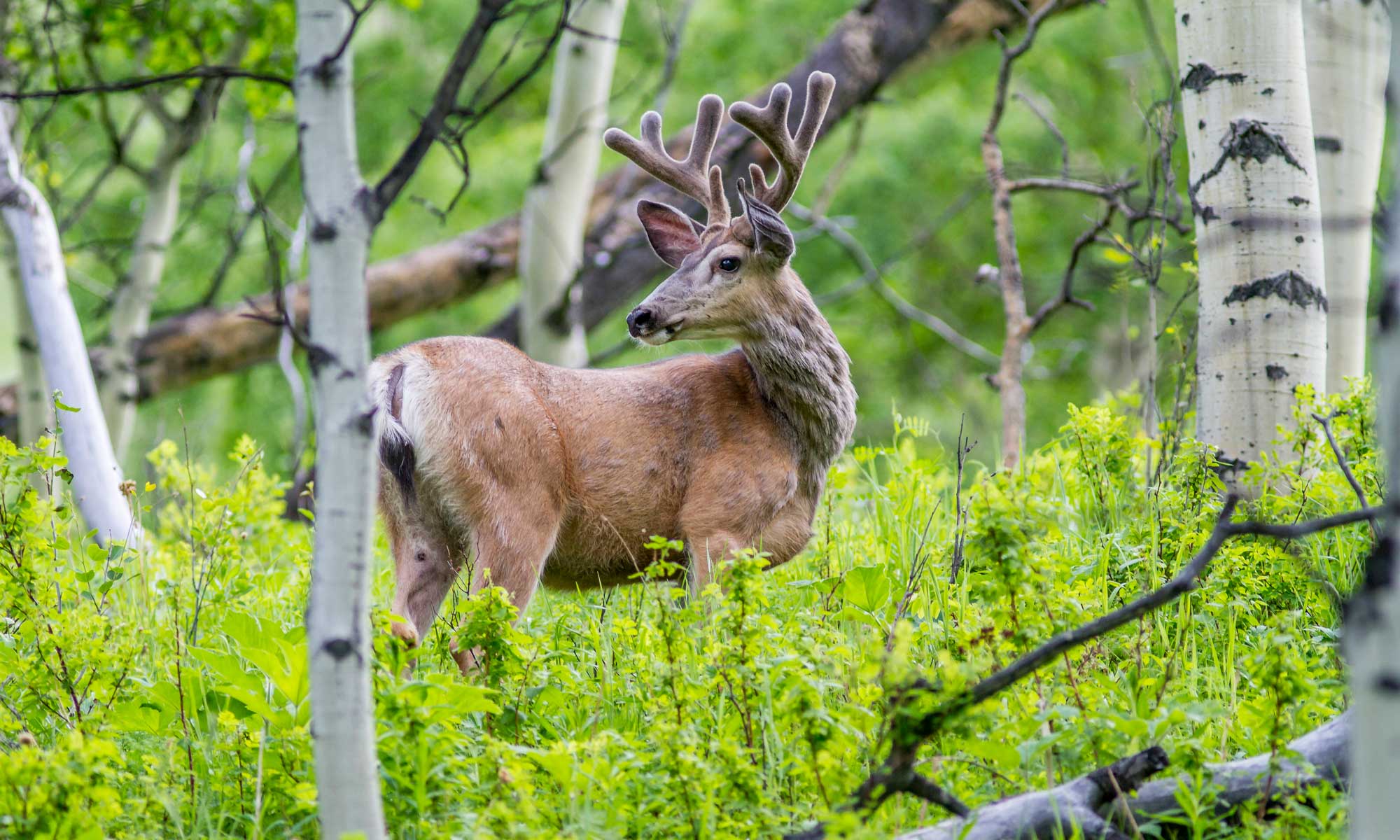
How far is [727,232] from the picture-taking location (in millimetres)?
5488

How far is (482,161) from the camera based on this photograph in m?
19.9

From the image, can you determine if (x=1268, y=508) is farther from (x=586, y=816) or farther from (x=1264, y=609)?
(x=586, y=816)

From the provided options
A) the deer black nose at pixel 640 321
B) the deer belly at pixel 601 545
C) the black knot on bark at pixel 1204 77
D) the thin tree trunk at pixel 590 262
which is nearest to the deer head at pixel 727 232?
the deer black nose at pixel 640 321

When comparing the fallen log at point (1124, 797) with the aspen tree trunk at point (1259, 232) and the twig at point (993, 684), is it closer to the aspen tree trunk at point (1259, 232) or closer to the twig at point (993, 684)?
the twig at point (993, 684)

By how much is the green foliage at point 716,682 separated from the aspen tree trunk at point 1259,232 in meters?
0.21

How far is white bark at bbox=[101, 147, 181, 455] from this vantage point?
905 cm

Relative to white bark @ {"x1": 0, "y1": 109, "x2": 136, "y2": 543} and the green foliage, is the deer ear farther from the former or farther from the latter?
white bark @ {"x1": 0, "y1": 109, "x2": 136, "y2": 543}

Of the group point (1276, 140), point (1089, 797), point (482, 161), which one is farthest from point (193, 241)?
point (1089, 797)

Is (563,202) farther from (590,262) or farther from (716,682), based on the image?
(716,682)

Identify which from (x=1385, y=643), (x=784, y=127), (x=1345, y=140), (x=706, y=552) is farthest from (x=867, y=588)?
(x=1345, y=140)

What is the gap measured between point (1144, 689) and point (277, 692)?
245 centimetres

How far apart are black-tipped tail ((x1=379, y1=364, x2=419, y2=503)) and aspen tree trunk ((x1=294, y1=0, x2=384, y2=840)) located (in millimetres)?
2151

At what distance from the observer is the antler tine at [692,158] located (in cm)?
565

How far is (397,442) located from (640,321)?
1140 millimetres
